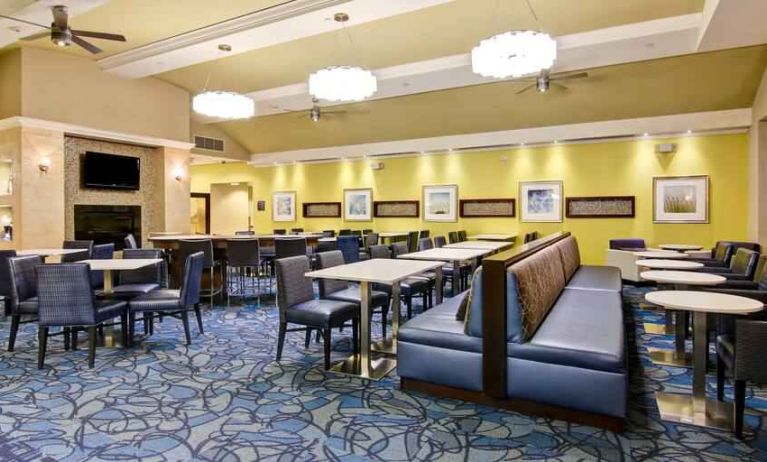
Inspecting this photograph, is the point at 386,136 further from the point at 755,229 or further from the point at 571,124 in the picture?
the point at 755,229

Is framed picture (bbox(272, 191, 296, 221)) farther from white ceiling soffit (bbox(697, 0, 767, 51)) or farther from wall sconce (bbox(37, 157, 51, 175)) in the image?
white ceiling soffit (bbox(697, 0, 767, 51))

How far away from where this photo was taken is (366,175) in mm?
11664

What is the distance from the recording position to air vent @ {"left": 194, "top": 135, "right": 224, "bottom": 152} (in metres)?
10.9

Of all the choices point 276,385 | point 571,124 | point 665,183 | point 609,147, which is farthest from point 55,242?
point 665,183

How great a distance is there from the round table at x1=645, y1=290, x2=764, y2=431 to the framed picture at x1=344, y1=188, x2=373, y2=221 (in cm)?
885

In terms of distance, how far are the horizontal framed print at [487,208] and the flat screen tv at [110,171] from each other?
7.01 m

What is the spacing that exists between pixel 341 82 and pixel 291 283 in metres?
2.31

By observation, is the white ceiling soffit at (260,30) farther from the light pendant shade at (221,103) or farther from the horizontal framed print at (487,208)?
the horizontal framed print at (487,208)

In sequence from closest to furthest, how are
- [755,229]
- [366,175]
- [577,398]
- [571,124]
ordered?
[577,398], [755,229], [571,124], [366,175]

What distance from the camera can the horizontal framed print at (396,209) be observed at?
11.0 metres

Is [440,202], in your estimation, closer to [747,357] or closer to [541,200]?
[541,200]

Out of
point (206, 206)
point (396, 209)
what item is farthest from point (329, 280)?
point (206, 206)

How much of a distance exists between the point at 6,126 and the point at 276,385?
742 cm

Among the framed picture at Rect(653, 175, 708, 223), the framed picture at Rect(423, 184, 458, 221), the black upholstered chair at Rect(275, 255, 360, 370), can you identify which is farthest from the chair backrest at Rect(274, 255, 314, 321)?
the framed picture at Rect(653, 175, 708, 223)
